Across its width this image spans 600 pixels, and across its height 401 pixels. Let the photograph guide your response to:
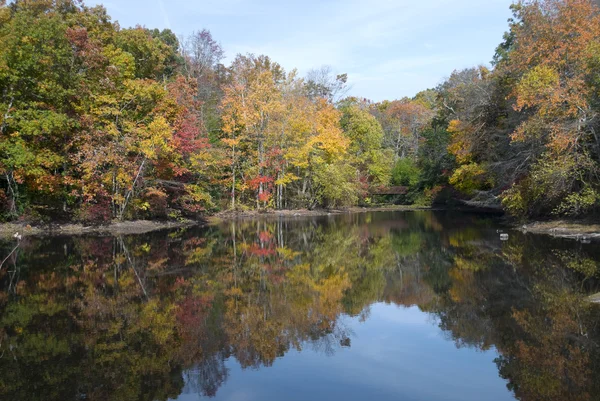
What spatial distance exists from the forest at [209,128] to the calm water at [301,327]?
24.1 ft

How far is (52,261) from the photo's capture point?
15.0m

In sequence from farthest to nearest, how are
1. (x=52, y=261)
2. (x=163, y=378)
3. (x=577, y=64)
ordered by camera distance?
(x=577, y=64) < (x=52, y=261) < (x=163, y=378)

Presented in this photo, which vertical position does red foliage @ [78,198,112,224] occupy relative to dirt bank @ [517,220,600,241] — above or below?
above

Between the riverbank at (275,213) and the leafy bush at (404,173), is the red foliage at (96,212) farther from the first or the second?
the leafy bush at (404,173)

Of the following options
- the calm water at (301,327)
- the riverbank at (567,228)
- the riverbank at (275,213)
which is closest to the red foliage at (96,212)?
the riverbank at (275,213)

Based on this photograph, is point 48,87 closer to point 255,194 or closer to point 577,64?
point 255,194

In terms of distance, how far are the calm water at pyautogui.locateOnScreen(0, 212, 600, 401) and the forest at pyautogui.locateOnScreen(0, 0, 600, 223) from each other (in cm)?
736

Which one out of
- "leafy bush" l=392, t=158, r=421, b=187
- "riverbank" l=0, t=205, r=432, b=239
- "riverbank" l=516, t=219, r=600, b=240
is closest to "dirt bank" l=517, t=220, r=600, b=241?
"riverbank" l=516, t=219, r=600, b=240

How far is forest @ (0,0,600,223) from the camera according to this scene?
67.9ft

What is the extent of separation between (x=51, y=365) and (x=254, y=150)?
106 feet

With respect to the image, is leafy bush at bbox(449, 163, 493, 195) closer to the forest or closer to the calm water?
the forest

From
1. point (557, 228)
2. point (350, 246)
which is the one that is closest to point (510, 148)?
point (557, 228)

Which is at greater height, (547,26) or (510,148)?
(547,26)

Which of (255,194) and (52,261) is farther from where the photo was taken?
(255,194)
